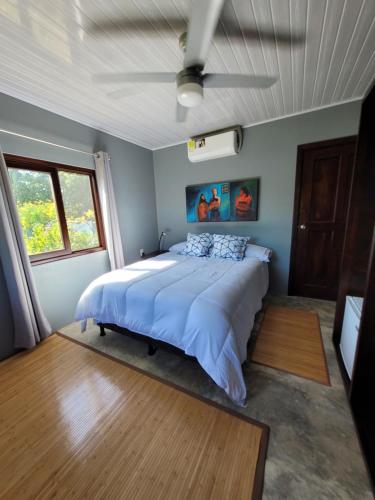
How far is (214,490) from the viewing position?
1.00 m

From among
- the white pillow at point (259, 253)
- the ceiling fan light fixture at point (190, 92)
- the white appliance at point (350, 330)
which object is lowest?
the white appliance at point (350, 330)

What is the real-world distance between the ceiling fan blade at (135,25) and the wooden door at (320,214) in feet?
7.06

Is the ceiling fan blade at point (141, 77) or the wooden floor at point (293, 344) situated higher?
the ceiling fan blade at point (141, 77)

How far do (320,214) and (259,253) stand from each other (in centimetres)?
97

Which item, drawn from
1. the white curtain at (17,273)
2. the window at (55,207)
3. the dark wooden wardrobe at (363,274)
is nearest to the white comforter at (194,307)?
the white curtain at (17,273)

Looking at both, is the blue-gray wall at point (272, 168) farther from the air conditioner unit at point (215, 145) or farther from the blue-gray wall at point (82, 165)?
the blue-gray wall at point (82, 165)

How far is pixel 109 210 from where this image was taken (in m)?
2.88

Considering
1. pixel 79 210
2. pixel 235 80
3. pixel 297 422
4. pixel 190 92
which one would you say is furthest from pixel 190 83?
pixel 297 422

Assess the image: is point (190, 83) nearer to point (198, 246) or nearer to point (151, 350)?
point (198, 246)

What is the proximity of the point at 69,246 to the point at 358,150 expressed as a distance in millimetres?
3222

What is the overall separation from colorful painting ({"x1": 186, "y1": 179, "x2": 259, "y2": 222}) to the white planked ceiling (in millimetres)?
984

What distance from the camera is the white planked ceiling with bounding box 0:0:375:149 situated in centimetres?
→ 118

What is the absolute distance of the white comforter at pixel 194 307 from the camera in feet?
4.54

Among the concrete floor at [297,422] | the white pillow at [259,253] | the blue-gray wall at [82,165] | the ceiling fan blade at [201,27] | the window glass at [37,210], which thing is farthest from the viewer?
the white pillow at [259,253]
